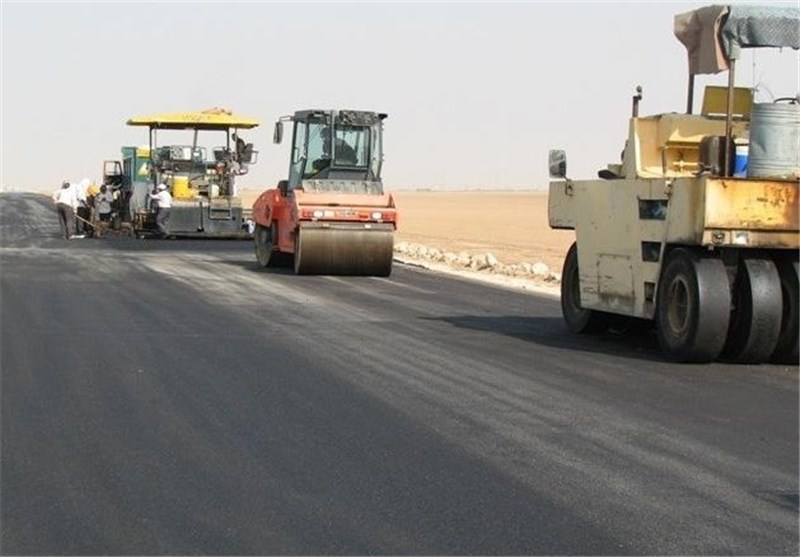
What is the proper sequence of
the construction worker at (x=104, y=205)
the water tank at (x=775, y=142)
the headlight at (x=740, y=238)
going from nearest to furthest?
1. the headlight at (x=740, y=238)
2. the water tank at (x=775, y=142)
3. the construction worker at (x=104, y=205)

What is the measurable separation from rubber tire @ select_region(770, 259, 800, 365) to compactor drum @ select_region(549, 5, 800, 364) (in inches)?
0.4

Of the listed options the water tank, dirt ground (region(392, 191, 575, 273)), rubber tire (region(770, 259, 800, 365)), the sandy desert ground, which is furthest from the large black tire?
dirt ground (region(392, 191, 575, 273))

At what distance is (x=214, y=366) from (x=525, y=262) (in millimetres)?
16263

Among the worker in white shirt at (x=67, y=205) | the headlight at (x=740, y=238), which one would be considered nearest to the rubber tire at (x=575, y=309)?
the headlight at (x=740, y=238)

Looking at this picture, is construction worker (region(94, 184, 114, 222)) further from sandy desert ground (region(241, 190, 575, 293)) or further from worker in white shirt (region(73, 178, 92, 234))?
sandy desert ground (region(241, 190, 575, 293))

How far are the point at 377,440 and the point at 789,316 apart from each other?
495 cm

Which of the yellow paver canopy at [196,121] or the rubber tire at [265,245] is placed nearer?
the rubber tire at [265,245]

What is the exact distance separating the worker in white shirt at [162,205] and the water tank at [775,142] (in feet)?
70.3

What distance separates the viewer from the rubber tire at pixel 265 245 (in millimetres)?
22969

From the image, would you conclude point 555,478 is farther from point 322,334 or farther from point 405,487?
point 322,334

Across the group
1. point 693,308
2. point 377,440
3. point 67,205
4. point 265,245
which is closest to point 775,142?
point 693,308

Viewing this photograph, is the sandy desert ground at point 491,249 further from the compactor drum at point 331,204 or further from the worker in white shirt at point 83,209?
the worker in white shirt at point 83,209

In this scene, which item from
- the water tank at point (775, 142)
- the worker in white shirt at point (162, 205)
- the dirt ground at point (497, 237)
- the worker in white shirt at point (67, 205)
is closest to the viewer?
the water tank at point (775, 142)

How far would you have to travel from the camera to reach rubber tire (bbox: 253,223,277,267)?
23.0 metres
